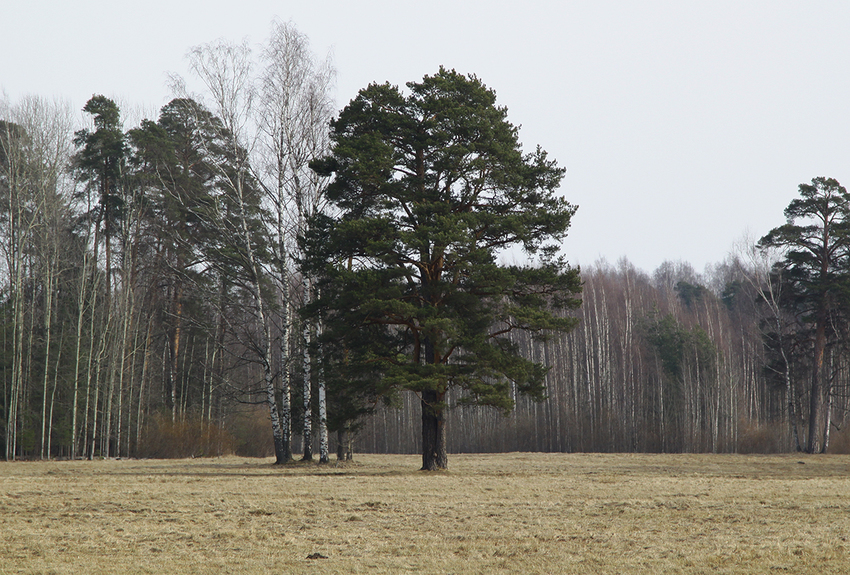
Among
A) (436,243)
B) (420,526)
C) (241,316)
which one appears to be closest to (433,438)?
(436,243)

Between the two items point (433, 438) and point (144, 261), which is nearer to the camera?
point (433, 438)

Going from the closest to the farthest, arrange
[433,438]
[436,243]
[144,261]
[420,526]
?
[420,526] < [436,243] < [433,438] < [144,261]

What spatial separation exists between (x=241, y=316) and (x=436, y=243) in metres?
21.8

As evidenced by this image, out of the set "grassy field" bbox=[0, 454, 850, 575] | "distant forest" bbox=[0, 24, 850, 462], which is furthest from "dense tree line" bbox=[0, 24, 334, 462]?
"grassy field" bbox=[0, 454, 850, 575]

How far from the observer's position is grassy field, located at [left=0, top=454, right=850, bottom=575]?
7047 mm

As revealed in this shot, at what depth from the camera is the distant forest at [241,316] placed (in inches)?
821

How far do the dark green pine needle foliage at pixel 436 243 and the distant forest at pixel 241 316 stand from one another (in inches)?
7.1

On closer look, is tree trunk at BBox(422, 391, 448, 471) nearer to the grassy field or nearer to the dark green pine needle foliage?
the dark green pine needle foliage

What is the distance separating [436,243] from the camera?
58.8 feet

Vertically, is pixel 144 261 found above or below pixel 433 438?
above

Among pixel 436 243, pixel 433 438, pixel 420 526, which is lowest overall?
pixel 420 526

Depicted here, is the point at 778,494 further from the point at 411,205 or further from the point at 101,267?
the point at 101,267

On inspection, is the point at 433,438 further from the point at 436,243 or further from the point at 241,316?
the point at 241,316

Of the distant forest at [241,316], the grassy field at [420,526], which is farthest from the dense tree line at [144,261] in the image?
the grassy field at [420,526]
